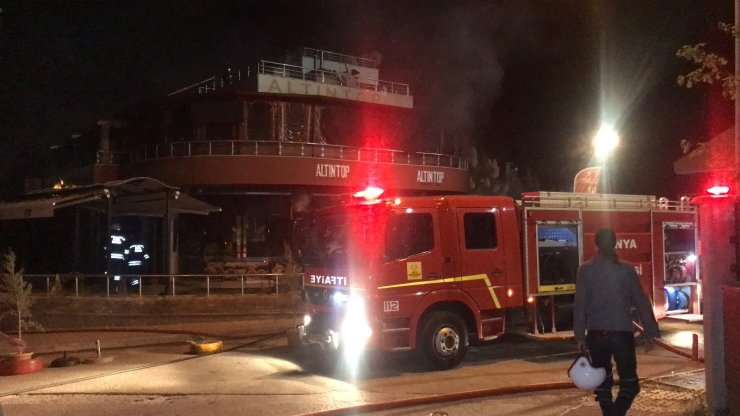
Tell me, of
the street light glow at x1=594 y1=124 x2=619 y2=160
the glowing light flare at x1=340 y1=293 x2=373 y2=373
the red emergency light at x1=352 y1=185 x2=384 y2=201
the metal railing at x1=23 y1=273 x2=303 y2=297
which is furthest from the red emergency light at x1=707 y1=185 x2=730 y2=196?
the metal railing at x1=23 y1=273 x2=303 y2=297

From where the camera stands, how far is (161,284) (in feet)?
52.5

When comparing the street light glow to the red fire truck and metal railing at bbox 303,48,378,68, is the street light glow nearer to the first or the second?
the red fire truck

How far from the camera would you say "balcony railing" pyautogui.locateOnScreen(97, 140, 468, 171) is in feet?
73.8

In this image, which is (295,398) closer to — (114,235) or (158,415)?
(158,415)

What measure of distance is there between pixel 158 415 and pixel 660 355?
7215mm

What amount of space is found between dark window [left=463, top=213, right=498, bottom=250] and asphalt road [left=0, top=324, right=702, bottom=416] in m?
1.76

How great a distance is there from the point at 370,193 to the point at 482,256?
6.28 feet

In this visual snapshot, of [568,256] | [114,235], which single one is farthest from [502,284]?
[114,235]

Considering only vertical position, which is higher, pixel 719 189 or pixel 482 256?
pixel 719 189

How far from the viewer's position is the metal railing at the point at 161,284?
49.2 ft

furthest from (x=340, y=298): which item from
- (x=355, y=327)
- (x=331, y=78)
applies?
(x=331, y=78)

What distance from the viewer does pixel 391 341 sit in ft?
28.6

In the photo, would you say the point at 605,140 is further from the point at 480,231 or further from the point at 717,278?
the point at 717,278

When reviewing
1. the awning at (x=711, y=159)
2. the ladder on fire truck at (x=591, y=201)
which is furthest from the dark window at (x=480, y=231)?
the awning at (x=711, y=159)
